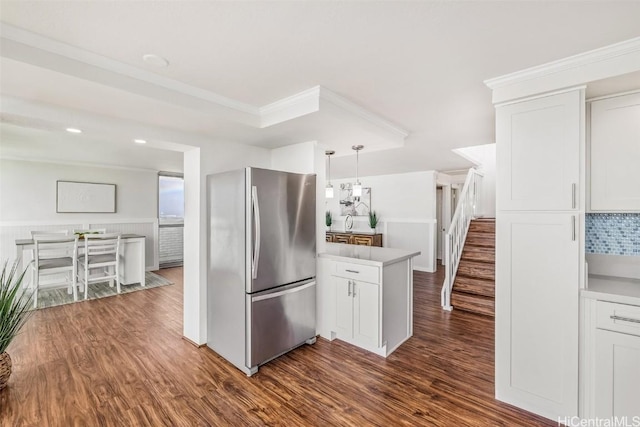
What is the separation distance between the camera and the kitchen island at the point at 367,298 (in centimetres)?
278

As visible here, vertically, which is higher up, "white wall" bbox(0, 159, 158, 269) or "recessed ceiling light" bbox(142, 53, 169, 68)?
"recessed ceiling light" bbox(142, 53, 169, 68)

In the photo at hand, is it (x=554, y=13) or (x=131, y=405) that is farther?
(x=131, y=405)

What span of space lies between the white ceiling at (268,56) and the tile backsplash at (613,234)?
1.27 meters

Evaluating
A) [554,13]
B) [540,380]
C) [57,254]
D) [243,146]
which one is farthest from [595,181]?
[57,254]

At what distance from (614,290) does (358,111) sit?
7.25 feet

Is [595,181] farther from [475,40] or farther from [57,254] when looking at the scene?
[57,254]

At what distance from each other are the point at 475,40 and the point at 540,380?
2.22 metres

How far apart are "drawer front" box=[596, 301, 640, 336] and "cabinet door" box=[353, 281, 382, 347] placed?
1.54m

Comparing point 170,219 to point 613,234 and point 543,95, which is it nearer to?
point 543,95

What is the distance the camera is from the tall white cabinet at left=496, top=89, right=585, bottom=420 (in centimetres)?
183

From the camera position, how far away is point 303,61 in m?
1.82

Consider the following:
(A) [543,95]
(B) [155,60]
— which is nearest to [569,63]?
(A) [543,95]

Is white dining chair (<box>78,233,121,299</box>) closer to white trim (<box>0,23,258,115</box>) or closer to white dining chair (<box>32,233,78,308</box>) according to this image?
white dining chair (<box>32,233,78,308</box>)

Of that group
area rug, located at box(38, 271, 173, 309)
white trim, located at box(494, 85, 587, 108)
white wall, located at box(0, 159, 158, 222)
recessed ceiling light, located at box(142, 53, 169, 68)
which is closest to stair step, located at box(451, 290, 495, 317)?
white trim, located at box(494, 85, 587, 108)
